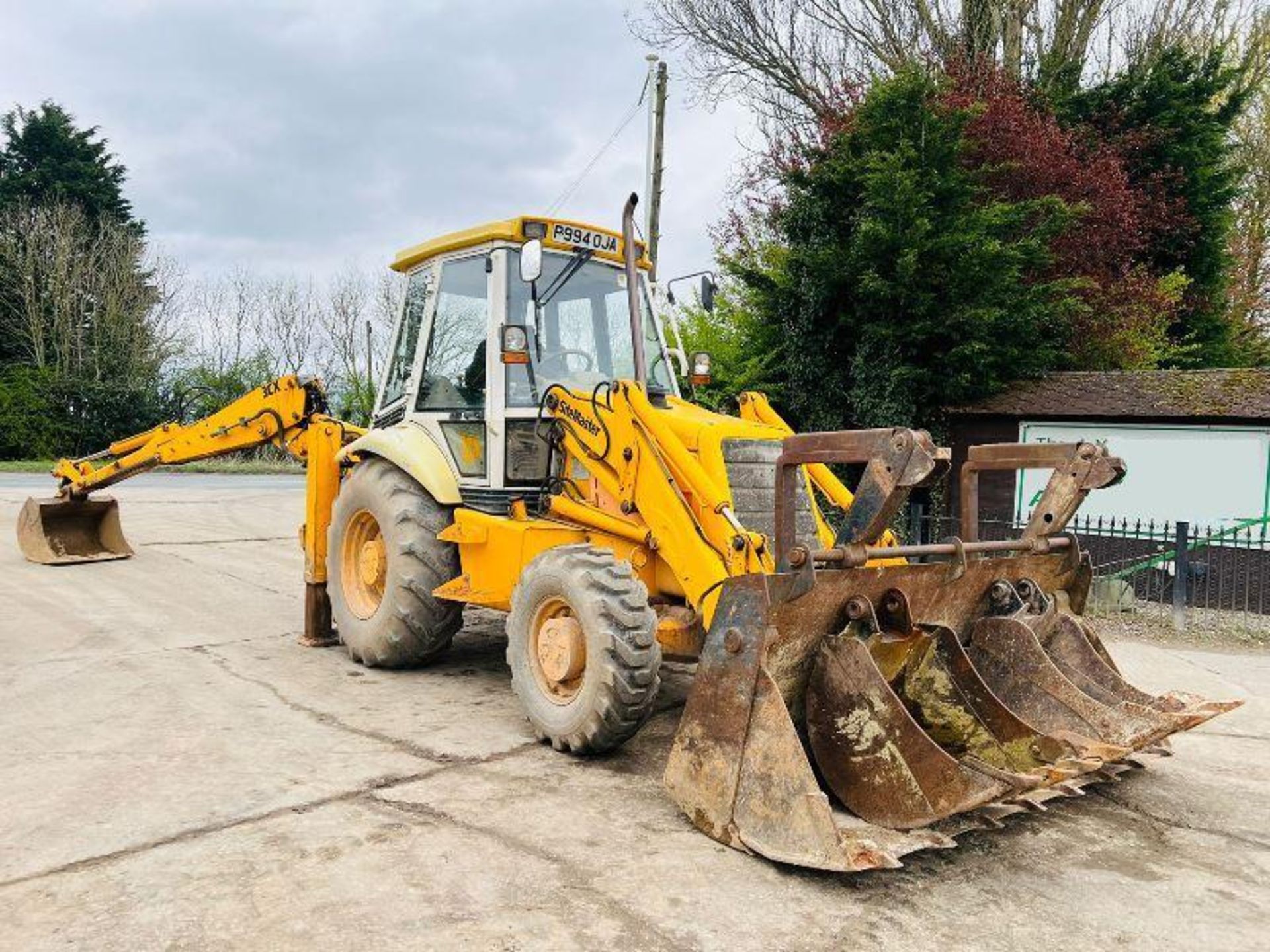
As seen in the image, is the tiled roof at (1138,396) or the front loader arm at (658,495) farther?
the tiled roof at (1138,396)

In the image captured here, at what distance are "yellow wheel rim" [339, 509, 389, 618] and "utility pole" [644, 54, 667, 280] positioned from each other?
38.3ft

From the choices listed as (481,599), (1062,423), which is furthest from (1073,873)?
(1062,423)

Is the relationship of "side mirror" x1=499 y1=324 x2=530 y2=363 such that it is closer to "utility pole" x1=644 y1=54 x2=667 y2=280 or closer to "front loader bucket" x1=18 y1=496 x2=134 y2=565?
"front loader bucket" x1=18 y1=496 x2=134 y2=565

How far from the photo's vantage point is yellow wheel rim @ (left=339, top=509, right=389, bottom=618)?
627cm

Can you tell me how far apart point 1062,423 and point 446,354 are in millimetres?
9601

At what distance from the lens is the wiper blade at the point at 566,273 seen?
579cm

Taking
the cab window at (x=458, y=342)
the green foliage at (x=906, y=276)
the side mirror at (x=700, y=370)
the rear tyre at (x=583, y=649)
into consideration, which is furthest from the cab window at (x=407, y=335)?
the green foliage at (x=906, y=276)

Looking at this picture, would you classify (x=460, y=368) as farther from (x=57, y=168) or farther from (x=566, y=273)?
(x=57, y=168)

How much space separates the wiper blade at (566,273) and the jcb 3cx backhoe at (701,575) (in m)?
0.02

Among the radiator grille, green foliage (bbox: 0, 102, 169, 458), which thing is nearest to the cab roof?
the radiator grille

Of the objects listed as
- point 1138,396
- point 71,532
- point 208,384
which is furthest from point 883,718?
point 208,384

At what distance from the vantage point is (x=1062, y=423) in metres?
13.0

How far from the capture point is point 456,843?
3600mm

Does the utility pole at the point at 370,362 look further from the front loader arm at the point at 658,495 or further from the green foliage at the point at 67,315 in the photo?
the front loader arm at the point at 658,495
